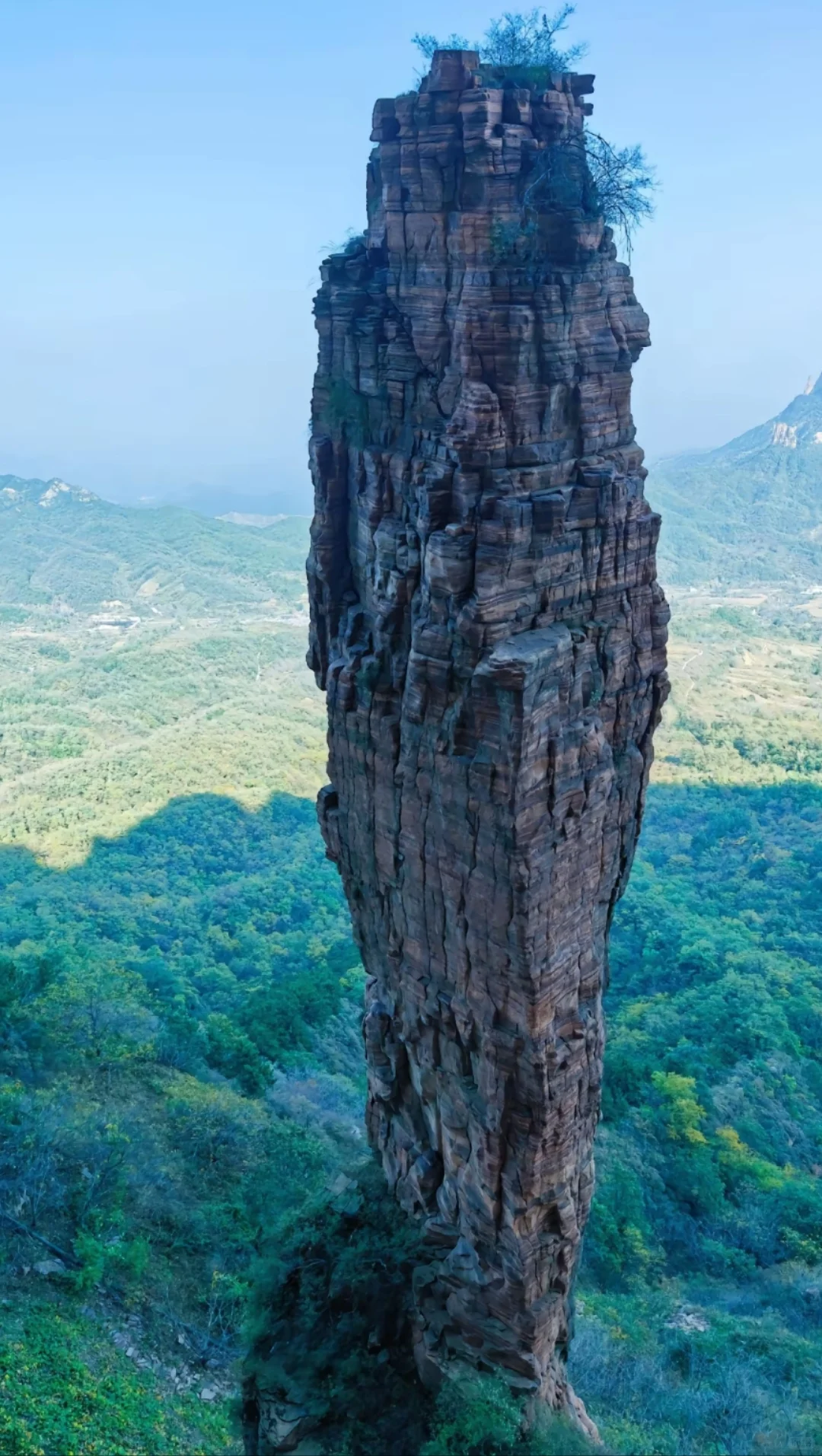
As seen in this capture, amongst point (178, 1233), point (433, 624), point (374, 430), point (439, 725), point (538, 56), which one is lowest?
point (178, 1233)

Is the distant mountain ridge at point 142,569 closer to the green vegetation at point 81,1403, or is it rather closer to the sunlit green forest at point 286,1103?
the sunlit green forest at point 286,1103

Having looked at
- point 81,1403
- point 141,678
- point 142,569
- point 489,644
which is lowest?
point 81,1403

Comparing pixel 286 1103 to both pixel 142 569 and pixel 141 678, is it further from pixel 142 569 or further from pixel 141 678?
pixel 142 569

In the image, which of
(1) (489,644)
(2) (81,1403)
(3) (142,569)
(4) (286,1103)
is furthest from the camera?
(3) (142,569)

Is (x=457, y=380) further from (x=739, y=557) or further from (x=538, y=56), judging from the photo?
(x=739, y=557)

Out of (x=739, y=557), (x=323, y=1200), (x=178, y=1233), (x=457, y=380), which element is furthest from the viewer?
(x=739, y=557)

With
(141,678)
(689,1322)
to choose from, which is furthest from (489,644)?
(141,678)

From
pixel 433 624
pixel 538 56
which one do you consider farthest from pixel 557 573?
pixel 538 56

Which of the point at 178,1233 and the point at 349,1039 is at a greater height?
the point at 178,1233
